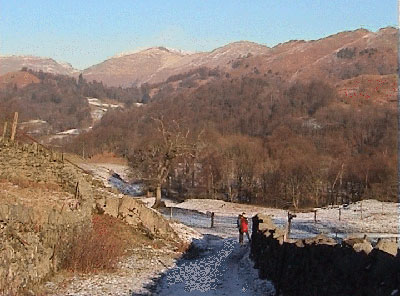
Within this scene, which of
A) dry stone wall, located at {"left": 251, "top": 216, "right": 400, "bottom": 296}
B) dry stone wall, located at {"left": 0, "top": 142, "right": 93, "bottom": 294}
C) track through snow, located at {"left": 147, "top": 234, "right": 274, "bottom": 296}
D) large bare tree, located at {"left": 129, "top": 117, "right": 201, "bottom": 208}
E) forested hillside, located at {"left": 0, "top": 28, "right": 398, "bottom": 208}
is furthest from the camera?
forested hillside, located at {"left": 0, "top": 28, "right": 398, "bottom": 208}

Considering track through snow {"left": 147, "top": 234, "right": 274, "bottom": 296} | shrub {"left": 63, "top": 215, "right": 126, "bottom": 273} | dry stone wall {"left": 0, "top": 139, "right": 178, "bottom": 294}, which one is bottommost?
track through snow {"left": 147, "top": 234, "right": 274, "bottom": 296}

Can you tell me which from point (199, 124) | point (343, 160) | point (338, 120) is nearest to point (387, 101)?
point (338, 120)

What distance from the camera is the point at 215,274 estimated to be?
17.2 m

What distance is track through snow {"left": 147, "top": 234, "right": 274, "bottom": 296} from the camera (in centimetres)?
1458

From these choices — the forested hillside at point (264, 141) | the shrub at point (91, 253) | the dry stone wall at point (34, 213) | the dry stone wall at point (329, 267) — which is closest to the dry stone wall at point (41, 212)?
the dry stone wall at point (34, 213)

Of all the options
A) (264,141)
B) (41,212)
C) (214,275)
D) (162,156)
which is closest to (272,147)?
(264,141)

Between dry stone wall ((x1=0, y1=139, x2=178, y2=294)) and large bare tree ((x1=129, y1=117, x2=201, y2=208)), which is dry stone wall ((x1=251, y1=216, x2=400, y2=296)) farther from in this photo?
large bare tree ((x1=129, y1=117, x2=201, y2=208))

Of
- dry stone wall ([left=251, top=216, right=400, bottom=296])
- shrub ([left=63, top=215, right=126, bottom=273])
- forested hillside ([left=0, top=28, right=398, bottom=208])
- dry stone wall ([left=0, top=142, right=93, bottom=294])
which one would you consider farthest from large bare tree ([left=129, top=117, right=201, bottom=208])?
dry stone wall ([left=251, top=216, right=400, bottom=296])

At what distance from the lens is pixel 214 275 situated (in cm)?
1705

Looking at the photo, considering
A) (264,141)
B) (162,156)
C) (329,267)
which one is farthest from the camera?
(264,141)

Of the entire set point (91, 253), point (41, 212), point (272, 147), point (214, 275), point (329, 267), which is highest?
point (329, 267)

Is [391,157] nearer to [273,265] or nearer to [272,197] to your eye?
[272,197]

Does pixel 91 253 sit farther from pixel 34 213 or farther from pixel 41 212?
pixel 34 213

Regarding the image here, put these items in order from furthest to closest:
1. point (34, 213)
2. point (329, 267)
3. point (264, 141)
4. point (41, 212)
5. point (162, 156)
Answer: point (264, 141)
point (162, 156)
point (41, 212)
point (34, 213)
point (329, 267)
